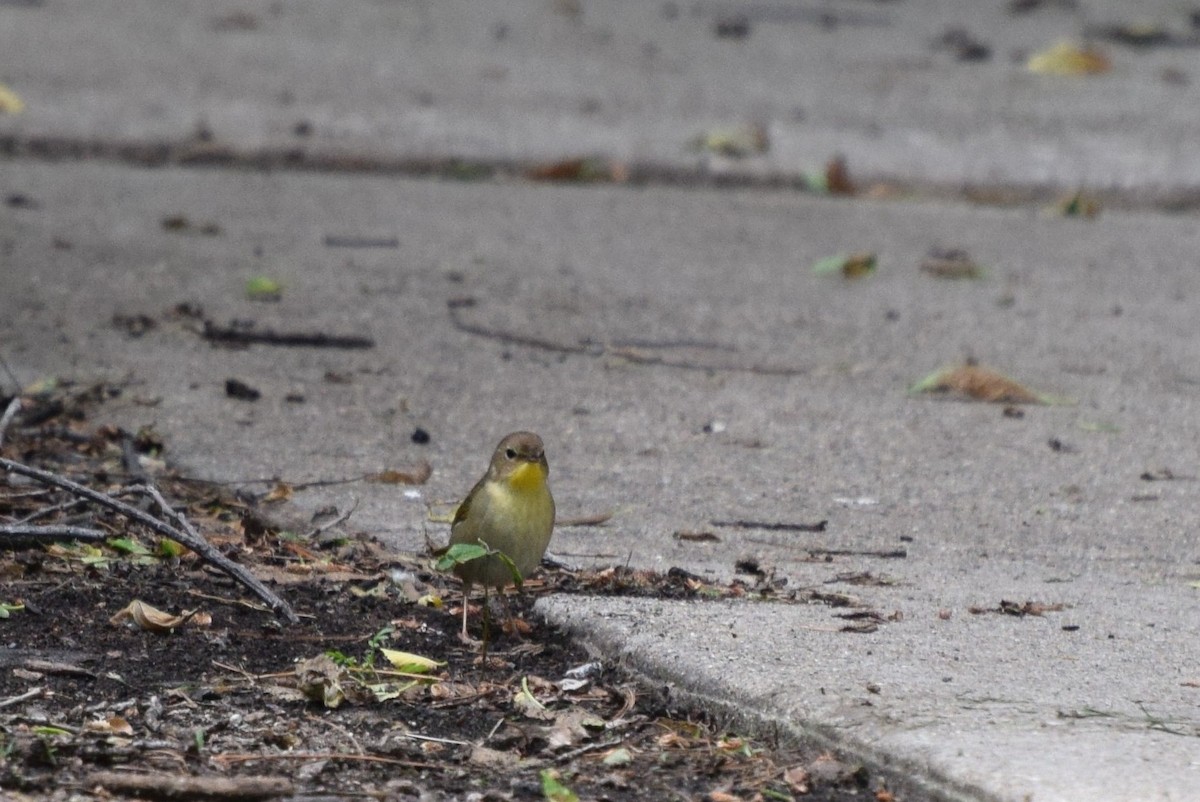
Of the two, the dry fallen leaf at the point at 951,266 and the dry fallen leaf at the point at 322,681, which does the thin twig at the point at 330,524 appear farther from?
the dry fallen leaf at the point at 951,266

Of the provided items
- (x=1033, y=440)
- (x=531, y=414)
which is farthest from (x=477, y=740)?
(x=1033, y=440)

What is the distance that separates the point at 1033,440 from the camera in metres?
5.21

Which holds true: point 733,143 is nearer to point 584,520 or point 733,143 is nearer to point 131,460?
point 584,520

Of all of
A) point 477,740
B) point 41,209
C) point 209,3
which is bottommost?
point 477,740

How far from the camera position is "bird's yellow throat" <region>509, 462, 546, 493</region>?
3742mm

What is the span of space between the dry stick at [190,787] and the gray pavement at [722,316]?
0.79 meters

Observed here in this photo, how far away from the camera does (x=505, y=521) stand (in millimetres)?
3660

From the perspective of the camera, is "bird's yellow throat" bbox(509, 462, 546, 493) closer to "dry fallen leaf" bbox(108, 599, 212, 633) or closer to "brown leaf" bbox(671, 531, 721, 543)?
"brown leaf" bbox(671, 531, 721, 543)

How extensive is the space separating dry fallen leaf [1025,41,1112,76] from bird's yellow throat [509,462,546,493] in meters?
6.36

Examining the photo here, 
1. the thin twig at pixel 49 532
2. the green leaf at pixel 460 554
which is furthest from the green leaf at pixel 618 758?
the thin twig at pixel 49 532

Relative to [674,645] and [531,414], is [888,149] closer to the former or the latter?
[531,414]

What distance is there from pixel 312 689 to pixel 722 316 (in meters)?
3.50

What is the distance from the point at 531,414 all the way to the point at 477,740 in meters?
2.32

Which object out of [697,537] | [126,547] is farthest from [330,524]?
[697,537]
